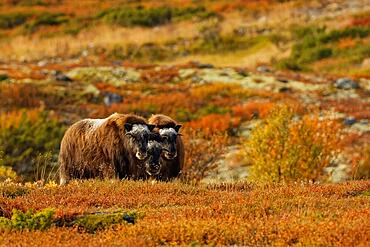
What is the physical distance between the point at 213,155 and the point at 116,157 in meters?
8.91

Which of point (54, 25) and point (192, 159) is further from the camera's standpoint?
point (54, 25)

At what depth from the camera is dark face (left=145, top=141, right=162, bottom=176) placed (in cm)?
1541

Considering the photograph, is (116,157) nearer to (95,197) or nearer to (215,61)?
(95,197)

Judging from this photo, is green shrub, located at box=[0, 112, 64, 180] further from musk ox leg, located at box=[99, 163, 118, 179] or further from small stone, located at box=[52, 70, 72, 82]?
musk ox leg, located at box=[99, 163, 118, 179]

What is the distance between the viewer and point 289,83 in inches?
1588

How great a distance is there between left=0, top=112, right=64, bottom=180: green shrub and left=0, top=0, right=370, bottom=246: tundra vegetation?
8cm

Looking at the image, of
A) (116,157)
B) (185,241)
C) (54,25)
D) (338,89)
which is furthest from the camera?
(54,25)

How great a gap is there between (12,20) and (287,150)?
56114 millimetres

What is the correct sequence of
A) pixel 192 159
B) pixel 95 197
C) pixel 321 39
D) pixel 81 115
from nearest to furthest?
pixel 95 197, pixel 192 159, pixel 81 115, pixel 321 39

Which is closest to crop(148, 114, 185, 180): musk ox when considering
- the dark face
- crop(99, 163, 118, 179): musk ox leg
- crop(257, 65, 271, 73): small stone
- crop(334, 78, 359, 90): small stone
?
the dark face

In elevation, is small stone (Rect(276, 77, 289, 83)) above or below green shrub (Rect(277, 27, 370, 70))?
above

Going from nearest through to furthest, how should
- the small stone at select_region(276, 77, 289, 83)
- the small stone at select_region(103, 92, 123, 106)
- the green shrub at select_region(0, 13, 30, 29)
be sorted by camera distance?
the small stone at select_region(103, 92, 123, 106)
the small stone at select_region(276, 77, 289, 83)
the green shrub at select_region(0, 13, 30, 29)

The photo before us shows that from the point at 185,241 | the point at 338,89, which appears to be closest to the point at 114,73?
the point at 338,89

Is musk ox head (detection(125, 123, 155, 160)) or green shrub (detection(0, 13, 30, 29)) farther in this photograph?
green shrub (detection(0, 13, 30, 29))
